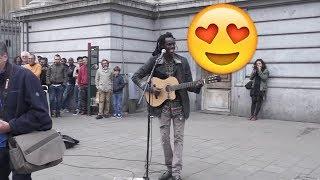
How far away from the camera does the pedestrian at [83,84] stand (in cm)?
1398

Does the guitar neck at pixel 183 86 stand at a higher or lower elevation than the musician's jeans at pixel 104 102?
higher

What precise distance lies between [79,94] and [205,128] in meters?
4.93

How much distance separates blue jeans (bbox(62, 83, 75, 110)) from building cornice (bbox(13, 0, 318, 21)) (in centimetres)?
266

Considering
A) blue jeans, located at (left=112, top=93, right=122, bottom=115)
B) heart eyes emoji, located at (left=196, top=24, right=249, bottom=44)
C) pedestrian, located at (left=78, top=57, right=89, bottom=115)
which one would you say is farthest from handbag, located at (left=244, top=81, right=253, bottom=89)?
pedestrian, located at (left=78, top=57, right=89, bottom=115)

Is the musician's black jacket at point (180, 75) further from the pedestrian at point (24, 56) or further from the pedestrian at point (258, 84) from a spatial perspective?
the pedestrian at point (258, 84)

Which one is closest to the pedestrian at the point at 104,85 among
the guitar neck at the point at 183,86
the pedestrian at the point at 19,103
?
the guitar neck at the point at 183,86

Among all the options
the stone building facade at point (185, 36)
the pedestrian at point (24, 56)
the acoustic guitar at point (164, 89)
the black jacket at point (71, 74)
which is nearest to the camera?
the acoustic guitar at point (164, 89)

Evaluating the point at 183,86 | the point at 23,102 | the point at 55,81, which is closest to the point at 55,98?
the point at 55,81

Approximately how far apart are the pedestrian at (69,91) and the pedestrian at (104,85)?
169 centimetres

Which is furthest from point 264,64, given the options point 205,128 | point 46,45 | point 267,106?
point 46,45

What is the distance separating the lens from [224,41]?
8.33 meters

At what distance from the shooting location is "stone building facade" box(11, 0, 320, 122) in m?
12.4

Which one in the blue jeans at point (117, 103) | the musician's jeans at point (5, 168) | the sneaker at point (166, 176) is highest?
the musician's jeans at point (5, 168)

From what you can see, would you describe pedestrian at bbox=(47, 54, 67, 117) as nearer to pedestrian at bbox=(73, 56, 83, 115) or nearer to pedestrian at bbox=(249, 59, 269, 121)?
pedestrian at bbox=(73, 56, 83, 115)
